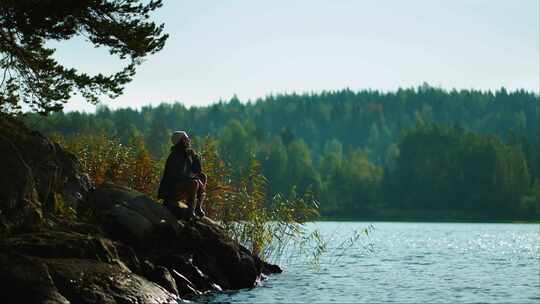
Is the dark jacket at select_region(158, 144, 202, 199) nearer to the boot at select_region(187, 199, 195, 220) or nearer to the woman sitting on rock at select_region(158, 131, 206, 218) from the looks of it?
the woman sitting on rock at select_region(158, 131, 206, 218)

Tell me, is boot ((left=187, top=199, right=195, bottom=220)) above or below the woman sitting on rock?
below

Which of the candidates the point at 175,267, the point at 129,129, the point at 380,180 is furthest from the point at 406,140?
the point at 175,267

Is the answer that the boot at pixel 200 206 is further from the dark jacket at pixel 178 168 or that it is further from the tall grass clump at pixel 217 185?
the tall grass clump at pixel 217 185

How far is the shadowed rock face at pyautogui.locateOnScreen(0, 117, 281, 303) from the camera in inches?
638

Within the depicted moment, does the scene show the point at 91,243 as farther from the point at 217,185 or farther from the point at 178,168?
the point at 217,185

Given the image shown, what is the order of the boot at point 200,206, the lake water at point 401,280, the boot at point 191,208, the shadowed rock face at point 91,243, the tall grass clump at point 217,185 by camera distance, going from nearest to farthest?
1. the shadowed rock face at point 91,243
2. the lake water at point 401,280
3. the boot at point 191,208
4. the boot at point 200,206
5. the tall grass clump at point 217,185

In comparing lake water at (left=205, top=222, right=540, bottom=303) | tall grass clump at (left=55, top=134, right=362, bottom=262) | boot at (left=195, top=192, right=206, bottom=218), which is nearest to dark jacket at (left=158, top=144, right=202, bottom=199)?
boot at (left=195, top=192, right=206, bottom=218)

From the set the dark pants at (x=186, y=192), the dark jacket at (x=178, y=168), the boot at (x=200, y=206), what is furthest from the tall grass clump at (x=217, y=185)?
the dark jacket at (x=178, y=168)

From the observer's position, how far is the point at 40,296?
50.6 feet

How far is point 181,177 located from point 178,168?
0.24 m

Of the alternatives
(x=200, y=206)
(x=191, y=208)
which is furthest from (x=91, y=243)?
(x=200, y=206)

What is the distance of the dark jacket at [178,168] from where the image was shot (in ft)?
71.0

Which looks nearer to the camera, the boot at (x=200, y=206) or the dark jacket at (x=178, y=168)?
the dark jacket at (x=178, y=168)

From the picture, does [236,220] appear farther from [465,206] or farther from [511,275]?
[465,206]
